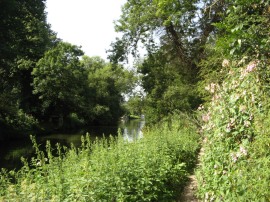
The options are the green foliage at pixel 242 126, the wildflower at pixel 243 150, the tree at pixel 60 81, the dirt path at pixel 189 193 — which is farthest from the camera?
the tree at pixel 60 81

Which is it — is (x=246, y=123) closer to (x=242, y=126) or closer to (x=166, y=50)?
(x=242, y=126)

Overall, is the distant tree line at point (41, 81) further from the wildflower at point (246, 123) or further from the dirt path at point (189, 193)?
the wildflower at point (246, 123)

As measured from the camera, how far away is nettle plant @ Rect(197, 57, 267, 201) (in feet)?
11.1

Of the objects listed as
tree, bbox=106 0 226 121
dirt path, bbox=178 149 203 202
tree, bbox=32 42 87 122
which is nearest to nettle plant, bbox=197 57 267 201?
dirt path, bbox=178 149 203 202

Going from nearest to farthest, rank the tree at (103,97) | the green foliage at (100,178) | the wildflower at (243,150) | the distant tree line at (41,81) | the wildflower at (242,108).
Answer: the wildflower at (243,150) → the green foliage at (100,178) → the wildflower at (242,108) → the distant tree line at (41,81) → the tree at (103,97)

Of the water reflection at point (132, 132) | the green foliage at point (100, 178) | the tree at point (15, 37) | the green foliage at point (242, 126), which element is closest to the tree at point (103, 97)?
the water reflection at point (132, 132)

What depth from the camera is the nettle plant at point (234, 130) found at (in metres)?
3.37

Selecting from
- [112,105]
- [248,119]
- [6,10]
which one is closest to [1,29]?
[6,10]

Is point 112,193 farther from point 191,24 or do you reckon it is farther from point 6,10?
point 6,10

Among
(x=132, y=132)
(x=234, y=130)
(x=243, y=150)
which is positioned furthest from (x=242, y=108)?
(x=132, y=132)

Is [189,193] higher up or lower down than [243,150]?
lower down

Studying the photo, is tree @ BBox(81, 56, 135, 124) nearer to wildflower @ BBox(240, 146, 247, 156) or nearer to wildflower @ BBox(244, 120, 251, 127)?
wildflower @ BBox(244, 120, 251, 127)

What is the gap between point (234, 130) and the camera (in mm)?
4000

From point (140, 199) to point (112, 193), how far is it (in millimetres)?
688
